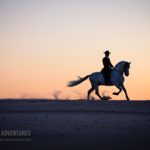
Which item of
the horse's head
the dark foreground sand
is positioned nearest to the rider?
the horse's head

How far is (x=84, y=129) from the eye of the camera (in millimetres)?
10234

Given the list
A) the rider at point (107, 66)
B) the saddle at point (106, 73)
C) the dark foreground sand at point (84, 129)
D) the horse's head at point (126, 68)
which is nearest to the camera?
the dark foreground sand at point (84, 129)

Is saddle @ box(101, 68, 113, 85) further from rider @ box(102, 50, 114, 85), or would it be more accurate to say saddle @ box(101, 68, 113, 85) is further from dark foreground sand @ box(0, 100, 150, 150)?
dark foreground sand @ box(0, 100, 150, 150)

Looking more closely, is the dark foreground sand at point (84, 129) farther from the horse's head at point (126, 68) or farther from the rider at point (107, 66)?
the horse's head at point (126, 68)

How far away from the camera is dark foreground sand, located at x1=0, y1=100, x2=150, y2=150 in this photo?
7809 millimetres

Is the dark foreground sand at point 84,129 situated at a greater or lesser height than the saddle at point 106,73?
lesser

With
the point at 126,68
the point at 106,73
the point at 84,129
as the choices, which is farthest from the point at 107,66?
the point at 84,129

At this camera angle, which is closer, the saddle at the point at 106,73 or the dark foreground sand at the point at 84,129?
the dark foreground sand at the point at 84,129

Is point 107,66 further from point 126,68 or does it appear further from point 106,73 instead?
point 126,68

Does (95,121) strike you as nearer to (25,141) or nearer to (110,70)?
(25,141)

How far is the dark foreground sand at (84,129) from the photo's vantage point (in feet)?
25.6

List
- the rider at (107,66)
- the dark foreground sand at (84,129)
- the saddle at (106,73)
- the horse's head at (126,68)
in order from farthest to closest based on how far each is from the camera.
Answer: the saddle at (106,73) < the horse's head at (126,68) < the rider at (107,66) < the dark foreground sand at (84,129)

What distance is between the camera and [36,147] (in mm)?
7492

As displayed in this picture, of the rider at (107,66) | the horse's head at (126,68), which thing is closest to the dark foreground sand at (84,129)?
the rider at (107,66)
